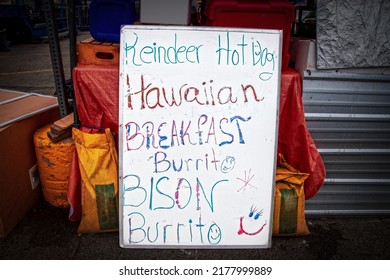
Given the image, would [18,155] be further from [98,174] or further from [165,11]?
[165,11]

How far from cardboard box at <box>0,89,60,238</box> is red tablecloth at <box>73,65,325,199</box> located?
546 millimetres

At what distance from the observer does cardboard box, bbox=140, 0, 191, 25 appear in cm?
196

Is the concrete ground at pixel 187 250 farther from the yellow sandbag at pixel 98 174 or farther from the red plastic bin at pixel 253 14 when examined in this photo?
the red plastic bin at pixel 253 14

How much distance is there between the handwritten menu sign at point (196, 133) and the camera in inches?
70.7

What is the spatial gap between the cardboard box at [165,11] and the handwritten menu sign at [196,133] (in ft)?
0.81

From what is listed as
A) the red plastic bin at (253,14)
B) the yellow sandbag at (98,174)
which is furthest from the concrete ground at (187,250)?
the red plastic bin at (253,14)

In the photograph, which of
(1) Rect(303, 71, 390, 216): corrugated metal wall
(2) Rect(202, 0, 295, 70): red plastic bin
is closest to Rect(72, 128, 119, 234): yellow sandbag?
(2) Rect(202, 0, 295, 70): red plastic bin

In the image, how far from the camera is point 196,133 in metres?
1.85

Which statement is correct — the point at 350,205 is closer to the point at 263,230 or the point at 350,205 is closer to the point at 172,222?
the point at 263,230

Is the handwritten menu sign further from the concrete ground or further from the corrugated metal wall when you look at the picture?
the corrugated metal wall

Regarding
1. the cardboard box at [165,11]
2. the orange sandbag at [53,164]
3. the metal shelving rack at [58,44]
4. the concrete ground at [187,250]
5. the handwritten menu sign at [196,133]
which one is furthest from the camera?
the orange sandbag at [53,164]

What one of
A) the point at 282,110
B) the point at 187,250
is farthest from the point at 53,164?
the point at 282,110

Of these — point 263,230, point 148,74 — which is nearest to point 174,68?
point 148,74

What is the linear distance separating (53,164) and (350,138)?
7.30ft
